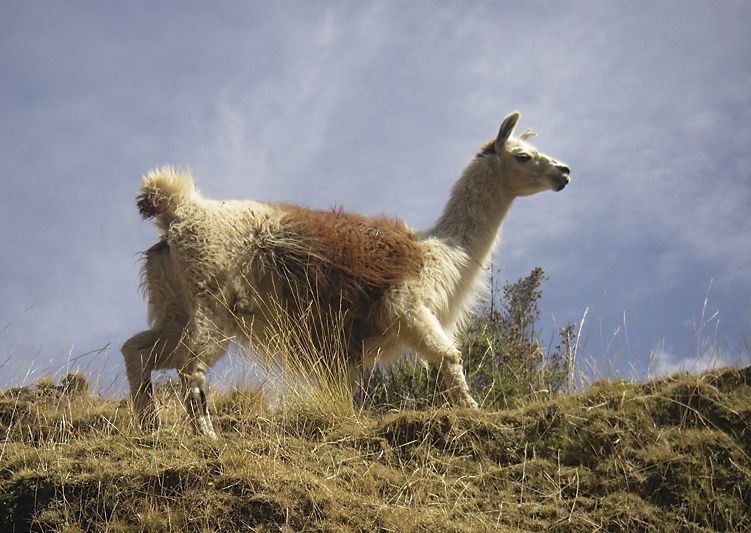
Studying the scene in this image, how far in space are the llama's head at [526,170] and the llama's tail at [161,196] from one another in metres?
3.63

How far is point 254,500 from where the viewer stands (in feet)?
18.6

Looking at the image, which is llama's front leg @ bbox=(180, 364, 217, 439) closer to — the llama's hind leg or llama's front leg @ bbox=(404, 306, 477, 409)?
the llama's hind leg

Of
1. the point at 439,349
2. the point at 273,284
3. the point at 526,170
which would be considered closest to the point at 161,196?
the point at 273,284

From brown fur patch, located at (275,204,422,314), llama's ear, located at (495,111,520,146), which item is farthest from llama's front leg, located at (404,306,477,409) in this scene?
llama's ear, located at (495,111,520,146)

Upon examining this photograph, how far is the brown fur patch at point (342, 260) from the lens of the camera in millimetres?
8242

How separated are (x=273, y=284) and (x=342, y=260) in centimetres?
70

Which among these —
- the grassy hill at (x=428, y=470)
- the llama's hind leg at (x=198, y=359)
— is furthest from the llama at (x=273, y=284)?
the grassy hill at (x=428, y=470)

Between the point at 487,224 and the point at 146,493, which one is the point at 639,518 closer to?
the point at 146,493

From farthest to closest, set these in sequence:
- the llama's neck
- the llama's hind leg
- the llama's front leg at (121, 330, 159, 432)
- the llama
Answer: the llama's neck, the llama, the llama's front leg at (121, 330, 159, 432), the llama's hind leg

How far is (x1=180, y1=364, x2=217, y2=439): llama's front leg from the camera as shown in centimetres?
718

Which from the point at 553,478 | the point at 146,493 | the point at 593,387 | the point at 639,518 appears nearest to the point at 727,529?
the point at 639,518

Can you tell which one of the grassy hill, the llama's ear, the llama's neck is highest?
the llama's ear

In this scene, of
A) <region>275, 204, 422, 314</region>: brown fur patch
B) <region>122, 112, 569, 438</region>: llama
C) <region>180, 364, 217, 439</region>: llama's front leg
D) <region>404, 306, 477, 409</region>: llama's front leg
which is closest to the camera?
<region>180, 364, 217, 439</region>: llama's front leg

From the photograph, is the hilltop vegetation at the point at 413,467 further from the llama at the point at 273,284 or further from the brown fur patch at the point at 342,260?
the brown fur patch at the point at 342,260
